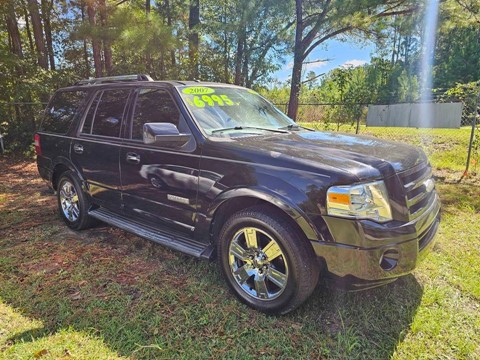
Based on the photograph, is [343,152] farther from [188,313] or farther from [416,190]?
[188,313]

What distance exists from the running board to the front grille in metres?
1.60

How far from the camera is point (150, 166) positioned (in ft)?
10.5

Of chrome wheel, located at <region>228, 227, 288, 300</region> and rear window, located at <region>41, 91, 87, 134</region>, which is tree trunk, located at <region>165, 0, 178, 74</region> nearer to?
rear window, located at <region>41, 91, 87, 134</region>

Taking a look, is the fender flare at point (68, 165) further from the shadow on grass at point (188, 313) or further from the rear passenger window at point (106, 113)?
the shadow on grass at point (188, 313)

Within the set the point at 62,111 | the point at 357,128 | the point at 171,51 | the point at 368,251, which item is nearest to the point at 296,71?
the point at 357,128

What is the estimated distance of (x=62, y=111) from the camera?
445cm

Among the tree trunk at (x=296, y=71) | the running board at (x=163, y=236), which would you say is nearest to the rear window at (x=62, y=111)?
the running board at (x=163, y=236)

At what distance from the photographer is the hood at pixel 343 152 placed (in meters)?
2.29

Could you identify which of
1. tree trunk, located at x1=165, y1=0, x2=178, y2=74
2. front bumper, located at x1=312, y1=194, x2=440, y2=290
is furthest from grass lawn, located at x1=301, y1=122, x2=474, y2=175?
front bumper, located at x1=312, y1=194, x2=440, y2=290

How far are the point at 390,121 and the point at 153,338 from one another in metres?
13.0

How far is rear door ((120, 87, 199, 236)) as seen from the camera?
2.95 m

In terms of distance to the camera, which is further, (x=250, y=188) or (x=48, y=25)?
(x=48, y=25)

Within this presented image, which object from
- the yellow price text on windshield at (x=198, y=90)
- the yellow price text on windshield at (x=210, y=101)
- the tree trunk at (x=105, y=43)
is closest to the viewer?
the yellow price text on windshield at (x=210, y=101)

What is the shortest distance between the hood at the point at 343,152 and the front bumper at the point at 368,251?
1.12 feet
